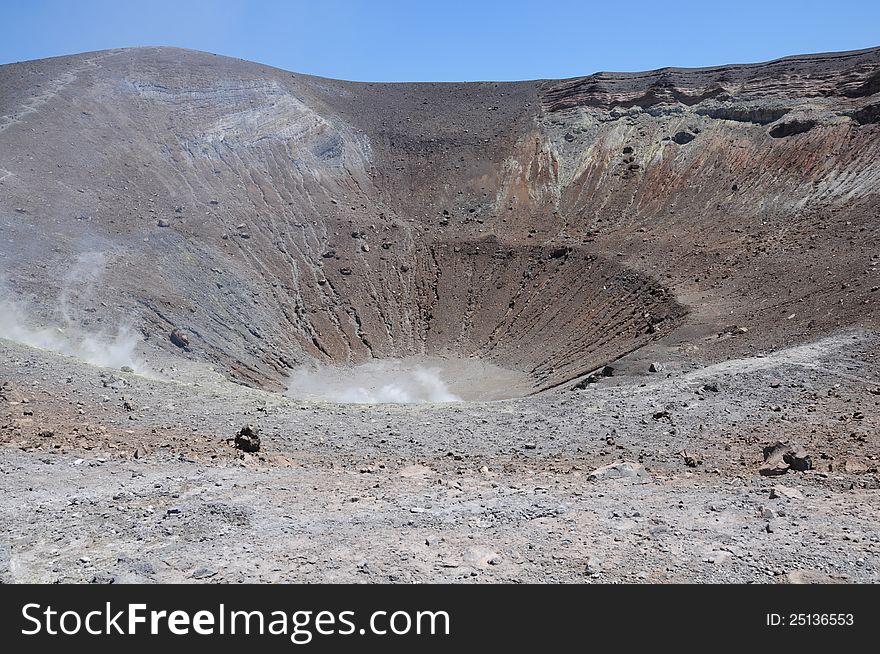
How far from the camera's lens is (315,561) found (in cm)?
717

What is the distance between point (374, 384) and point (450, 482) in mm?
13284

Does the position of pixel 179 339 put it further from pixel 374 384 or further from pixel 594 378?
pixel 594 378

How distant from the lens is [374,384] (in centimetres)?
2353

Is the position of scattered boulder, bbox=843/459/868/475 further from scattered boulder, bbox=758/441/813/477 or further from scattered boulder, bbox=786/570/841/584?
scattered boulder, bbox=786/570/841/584

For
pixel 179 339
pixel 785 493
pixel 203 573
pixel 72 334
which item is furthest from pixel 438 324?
pixel 203 573

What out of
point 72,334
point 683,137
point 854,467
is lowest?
point 854,467

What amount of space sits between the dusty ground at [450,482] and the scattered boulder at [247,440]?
201 millimetres

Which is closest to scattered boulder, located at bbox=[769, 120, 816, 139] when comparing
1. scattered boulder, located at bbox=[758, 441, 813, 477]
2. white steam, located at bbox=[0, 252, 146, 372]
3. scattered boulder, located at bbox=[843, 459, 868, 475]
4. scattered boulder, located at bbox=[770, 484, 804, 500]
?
scattered boulder, located at bbox=[758, 441, 813, 477]

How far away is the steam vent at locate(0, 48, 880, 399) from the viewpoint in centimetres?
2270

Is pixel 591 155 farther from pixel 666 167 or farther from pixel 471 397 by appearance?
pixel 471 397

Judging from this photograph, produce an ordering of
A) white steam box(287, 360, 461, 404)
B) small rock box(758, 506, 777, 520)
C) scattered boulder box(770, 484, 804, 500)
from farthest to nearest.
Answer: white steam box(287, 360, 461, 404), scattered boulder box(770, 484, 804, 500), small rock box(758, 506, 777, 520)

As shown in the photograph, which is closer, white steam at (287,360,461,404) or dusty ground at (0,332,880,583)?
dusty ground at (0,332,880,583)

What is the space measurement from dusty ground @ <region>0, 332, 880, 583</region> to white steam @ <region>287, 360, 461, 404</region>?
18.8 feet

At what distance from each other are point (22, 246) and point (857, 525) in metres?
23.2
